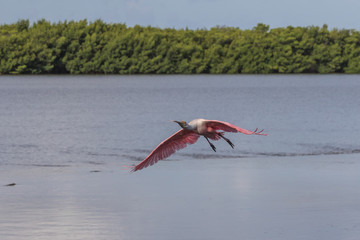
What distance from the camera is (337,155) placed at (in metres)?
26.9

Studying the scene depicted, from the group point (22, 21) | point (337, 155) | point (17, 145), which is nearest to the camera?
point (337, 155)

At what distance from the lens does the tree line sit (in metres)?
132

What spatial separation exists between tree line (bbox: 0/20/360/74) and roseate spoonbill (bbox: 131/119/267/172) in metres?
119

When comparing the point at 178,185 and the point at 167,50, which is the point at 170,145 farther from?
the point at 167,50

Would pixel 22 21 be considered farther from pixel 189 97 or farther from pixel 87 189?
pixel 87 189

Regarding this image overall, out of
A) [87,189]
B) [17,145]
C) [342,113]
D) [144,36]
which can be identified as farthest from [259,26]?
[87,189]

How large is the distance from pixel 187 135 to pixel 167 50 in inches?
4801

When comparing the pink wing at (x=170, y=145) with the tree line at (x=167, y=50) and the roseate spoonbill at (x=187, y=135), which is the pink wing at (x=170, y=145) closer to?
the roseate spoonbill at (x=187, y=135)

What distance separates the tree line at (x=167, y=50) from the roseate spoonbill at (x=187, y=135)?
118753mm

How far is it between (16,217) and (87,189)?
3.46 metres

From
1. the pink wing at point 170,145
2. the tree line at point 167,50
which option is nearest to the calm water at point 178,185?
the pink wing at point 170,145

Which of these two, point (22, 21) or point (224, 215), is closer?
point (224, 215)

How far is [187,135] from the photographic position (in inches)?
512

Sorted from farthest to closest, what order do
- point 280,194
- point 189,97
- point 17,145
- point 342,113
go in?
1. point 189,97
2. point 342,113
3. point 17,145
4. point 280,194
